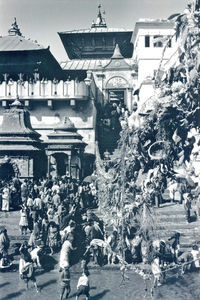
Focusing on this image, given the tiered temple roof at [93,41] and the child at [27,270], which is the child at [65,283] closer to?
the child at [27,270]

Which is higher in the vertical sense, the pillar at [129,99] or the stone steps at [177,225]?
the pillar at [129,99]

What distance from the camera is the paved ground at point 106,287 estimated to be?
31.2ft

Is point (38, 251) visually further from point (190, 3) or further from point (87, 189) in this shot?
point (190, 3)

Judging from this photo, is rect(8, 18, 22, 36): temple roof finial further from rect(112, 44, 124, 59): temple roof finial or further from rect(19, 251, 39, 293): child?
rect(19, 251, 39, 293): child

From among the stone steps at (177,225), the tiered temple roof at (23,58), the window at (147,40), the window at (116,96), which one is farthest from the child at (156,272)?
the window at (147,40)

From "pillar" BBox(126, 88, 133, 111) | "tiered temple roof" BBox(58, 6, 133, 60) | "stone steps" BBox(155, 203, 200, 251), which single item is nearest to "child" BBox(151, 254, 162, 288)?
"stone steps" BBox(155, 203, 200, 251)

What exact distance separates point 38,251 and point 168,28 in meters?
21.7

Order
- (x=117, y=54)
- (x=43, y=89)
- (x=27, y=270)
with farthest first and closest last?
1. (x=117, y=54)
2. (x=43, y=89)
3. (x=27, y=270)

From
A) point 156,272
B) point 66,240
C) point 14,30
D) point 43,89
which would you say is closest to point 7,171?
point 43,89

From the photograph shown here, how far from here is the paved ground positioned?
9523 mm

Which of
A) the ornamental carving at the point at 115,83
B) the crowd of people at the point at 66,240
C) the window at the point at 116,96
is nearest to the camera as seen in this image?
the crowd of people at the point at 66,240

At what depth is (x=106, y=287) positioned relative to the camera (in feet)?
33.9

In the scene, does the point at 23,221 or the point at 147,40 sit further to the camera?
the point at 147,40

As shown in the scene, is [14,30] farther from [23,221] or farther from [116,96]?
[23,221]
